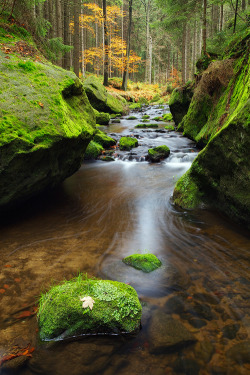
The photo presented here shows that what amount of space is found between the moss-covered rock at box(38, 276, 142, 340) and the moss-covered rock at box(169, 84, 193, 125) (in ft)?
42.6

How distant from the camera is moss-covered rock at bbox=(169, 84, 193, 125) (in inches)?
548

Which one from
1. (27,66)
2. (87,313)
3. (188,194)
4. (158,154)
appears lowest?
(87,313)

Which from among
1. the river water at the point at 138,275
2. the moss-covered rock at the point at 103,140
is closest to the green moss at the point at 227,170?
the river water at the point at 138,275

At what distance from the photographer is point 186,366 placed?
96.0 inches

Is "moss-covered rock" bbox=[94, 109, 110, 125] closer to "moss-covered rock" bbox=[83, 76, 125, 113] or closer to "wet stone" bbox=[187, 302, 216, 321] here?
"moss-covered rock" bbox=[83, 76, 125, 113]

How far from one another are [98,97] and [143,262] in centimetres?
1739

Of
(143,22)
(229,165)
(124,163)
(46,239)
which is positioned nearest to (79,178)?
(124,163)

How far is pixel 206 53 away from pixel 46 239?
446 inches

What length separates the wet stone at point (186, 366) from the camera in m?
2.39

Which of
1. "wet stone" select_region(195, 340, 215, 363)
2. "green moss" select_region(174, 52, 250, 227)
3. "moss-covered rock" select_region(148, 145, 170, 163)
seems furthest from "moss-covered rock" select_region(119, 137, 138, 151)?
"wet stone" select_region(195, 340, 215, 363)

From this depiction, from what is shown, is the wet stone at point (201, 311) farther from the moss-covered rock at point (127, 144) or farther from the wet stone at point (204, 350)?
the moss-covered rock at point (127, 144)

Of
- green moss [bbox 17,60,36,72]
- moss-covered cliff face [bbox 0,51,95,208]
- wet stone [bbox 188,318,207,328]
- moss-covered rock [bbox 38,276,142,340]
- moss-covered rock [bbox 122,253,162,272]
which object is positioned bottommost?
wet stone [bbox 188,318,207,328]


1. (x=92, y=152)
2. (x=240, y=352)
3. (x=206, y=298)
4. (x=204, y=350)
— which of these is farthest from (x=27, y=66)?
(x=240, y=352)

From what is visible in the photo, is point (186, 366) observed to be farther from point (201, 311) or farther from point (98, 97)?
point (98, 97)
